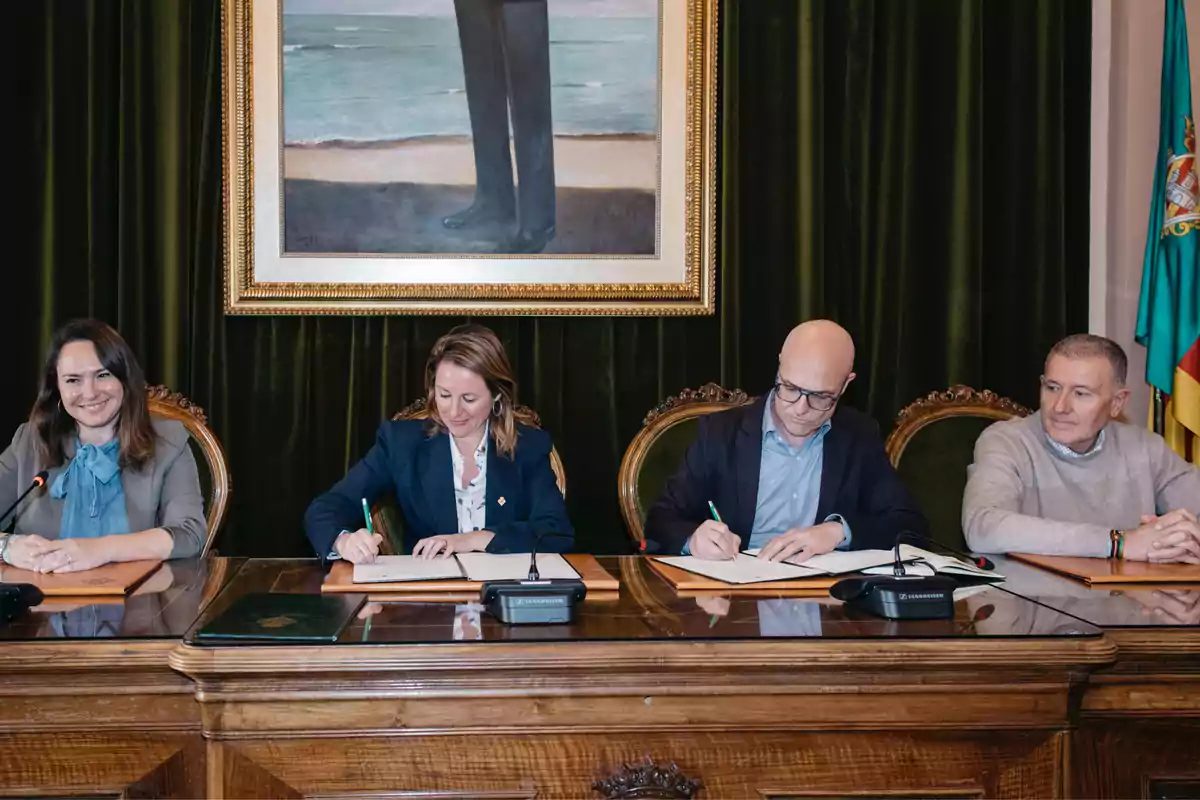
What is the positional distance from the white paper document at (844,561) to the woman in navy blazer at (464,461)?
0.66 m

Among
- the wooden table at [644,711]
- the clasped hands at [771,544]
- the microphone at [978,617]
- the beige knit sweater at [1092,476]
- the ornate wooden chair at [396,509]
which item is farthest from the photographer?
the ornate wooden chair at [396,509]

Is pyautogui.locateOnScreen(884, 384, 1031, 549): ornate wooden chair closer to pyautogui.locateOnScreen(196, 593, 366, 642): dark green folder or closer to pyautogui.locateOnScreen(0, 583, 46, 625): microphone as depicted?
pyautogui.locateOnScreen(196, 593, 366, 642): dark green folder

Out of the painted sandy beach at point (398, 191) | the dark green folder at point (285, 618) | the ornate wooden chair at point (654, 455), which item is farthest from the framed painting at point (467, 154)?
the dark green folder at point (285, 618)

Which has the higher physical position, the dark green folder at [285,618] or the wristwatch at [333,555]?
the dark green folder at [285,618]

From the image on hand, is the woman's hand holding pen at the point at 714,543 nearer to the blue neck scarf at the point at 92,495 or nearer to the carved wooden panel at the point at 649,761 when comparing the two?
the carved wooden panel at the point at 649,761

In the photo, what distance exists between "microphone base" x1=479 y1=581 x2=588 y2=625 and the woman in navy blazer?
868mm

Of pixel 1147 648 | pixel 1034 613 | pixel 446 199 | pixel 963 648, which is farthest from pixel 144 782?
pixel 446 199

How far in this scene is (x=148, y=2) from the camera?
3250 mm

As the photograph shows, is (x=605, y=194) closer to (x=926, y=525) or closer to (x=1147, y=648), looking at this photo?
(x=926, y=525)

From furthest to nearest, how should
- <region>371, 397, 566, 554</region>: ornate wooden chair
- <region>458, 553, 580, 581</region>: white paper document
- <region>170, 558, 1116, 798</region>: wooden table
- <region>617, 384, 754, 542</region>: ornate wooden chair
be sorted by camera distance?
1. <region>617, 384, 754, 542</region>: ornate wooden chair
2. <region>371, 397, 566, 554</region>: ornate wooden chair
3. <region>458, 553, 580, 581</region>: white paper document
4. <region>170, 558, 1116, 798</region>: wooden table

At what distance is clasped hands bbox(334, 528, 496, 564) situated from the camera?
2.02 meters

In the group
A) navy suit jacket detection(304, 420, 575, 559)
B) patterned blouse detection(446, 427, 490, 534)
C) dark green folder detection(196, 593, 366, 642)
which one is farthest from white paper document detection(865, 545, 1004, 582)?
patterned blouse detection(446, 427, 490, 534)

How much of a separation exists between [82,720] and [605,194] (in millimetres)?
2221

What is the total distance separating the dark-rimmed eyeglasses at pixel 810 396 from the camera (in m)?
2.46
